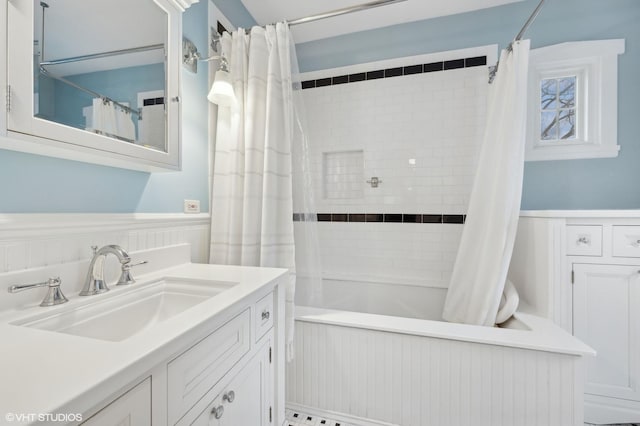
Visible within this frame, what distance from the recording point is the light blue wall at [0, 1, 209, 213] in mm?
816

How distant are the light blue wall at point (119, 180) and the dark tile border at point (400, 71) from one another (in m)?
1.11

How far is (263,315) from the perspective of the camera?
1.04 meters

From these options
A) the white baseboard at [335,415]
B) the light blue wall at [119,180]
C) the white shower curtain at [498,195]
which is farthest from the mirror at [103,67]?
the white shower curtain at [498,195]

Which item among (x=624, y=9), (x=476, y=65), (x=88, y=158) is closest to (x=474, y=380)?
(x=88, y=158)

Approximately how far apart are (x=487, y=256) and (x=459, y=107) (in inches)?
48.6

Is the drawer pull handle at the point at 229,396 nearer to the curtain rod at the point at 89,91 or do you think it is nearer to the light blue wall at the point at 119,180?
the light blue wall at the point at 119,180

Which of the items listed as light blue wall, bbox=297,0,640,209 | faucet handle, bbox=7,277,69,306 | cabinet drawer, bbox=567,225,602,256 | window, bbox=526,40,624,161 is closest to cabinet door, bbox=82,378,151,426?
faucet handle, bbox=7,277,69,306

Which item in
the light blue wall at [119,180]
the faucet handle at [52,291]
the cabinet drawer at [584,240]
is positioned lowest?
the faucet handle at [52,291]

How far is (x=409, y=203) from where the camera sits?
229 centimetres

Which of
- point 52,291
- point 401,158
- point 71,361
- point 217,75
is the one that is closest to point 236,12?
point 217,75

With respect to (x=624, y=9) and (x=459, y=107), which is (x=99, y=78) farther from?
(x=624, y=9)

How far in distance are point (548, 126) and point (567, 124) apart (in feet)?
0.40

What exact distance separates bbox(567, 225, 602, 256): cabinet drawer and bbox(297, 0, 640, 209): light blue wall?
592 millimetres

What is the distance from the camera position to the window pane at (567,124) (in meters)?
2.06
